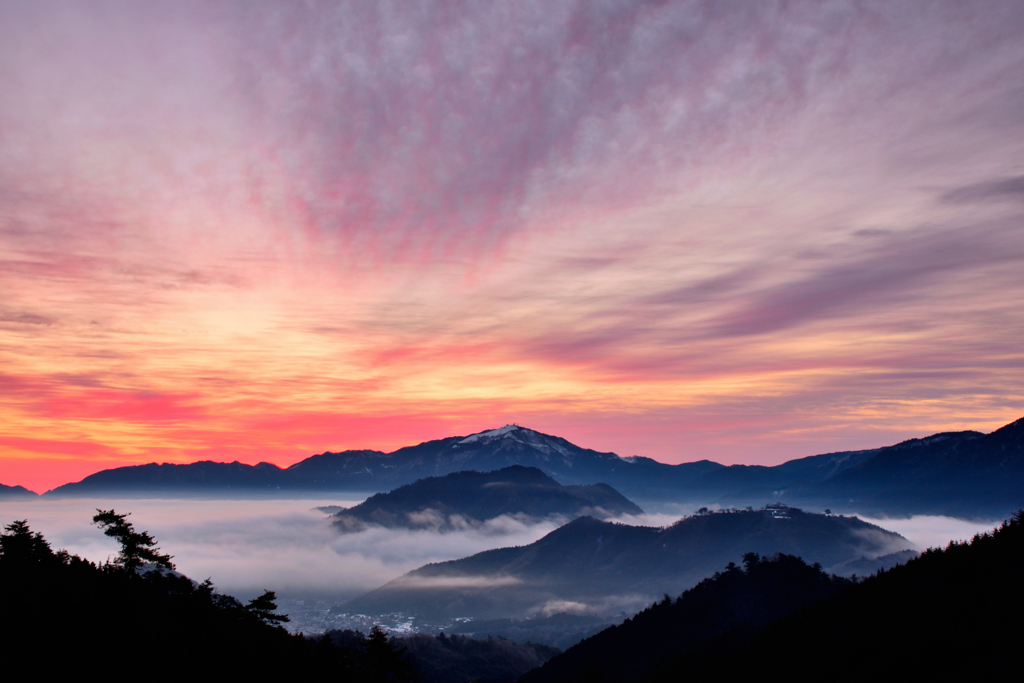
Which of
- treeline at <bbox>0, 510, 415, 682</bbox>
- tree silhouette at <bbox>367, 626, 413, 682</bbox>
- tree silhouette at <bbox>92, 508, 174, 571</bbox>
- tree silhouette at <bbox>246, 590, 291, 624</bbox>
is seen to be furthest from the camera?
tree silhouette at <bbox>92, 508, 174, 571</bbox>

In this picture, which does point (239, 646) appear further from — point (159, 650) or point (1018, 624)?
point (1018, 624)

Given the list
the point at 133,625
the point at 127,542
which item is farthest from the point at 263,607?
the point at 127,542


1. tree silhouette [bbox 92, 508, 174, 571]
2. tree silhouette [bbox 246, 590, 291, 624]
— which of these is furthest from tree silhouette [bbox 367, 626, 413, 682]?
tree silhouette [bbox 92, 508, 174, 571]

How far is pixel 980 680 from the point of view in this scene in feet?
498

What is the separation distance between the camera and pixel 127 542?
9744 cm

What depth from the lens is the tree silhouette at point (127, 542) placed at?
97.1m

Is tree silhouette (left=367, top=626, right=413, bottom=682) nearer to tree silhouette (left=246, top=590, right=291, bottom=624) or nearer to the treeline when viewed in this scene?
the treeline

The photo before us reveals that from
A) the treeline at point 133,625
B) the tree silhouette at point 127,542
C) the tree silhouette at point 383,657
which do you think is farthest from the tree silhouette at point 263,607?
the tree silhouette at point 127,542

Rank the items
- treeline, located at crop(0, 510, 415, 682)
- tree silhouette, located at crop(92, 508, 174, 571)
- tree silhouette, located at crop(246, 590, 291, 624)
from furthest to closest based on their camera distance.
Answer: tree silhouette, located at crop(92, 508, 174, 571), tree silhouette, located at crop(246, 590, 291, 624), treeline, located at crop(0, 510, 415, 682)

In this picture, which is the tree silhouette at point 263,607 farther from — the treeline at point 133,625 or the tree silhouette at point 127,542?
the tree silhouette at point 127,542

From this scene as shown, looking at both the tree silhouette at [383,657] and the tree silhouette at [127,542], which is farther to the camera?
the tree silhouette at [127,542]

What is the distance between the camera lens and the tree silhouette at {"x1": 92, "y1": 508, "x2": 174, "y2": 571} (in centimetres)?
9712

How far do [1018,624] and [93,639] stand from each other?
9443 inches

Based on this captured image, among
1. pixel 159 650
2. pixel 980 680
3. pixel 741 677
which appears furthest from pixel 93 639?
pixel 980 680
